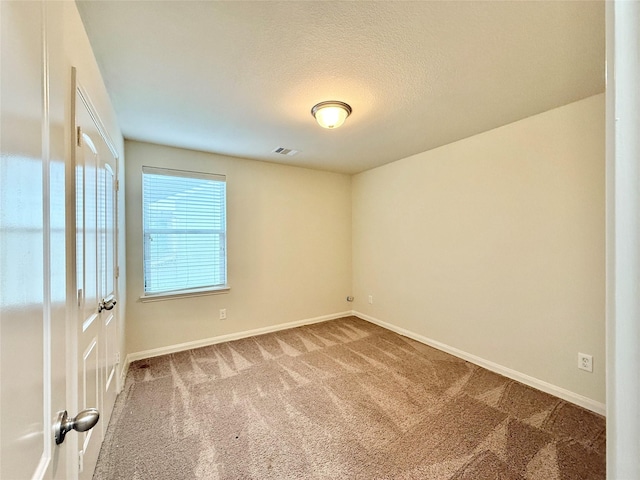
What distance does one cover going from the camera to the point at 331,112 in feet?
6.95

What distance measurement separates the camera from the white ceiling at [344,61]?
1327 millimetres

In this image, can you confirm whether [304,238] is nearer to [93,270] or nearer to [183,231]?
[183,231]

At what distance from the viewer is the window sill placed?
9.96 feet

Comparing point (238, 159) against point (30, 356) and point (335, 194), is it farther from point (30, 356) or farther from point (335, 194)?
point (30, 356)

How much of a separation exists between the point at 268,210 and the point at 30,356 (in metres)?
3.37

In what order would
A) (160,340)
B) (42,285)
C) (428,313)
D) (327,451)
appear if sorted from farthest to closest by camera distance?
(428,313) → (160,340) → (327,451) → (42,285)

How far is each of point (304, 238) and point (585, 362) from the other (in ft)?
10.5

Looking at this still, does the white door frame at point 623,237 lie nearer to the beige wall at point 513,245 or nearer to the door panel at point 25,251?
the door panel at point 25,251

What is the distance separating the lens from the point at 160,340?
10.1 feet

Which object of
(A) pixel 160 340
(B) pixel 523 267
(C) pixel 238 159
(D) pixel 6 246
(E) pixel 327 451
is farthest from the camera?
(C) pixel 238 159

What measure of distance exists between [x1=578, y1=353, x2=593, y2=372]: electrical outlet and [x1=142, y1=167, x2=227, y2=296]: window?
139 inches

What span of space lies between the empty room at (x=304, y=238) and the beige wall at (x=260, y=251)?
0.11ft

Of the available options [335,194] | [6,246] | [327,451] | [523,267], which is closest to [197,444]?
[327,451]

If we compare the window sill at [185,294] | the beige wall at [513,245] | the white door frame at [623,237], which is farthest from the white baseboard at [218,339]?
the white door frame at [623,237]
